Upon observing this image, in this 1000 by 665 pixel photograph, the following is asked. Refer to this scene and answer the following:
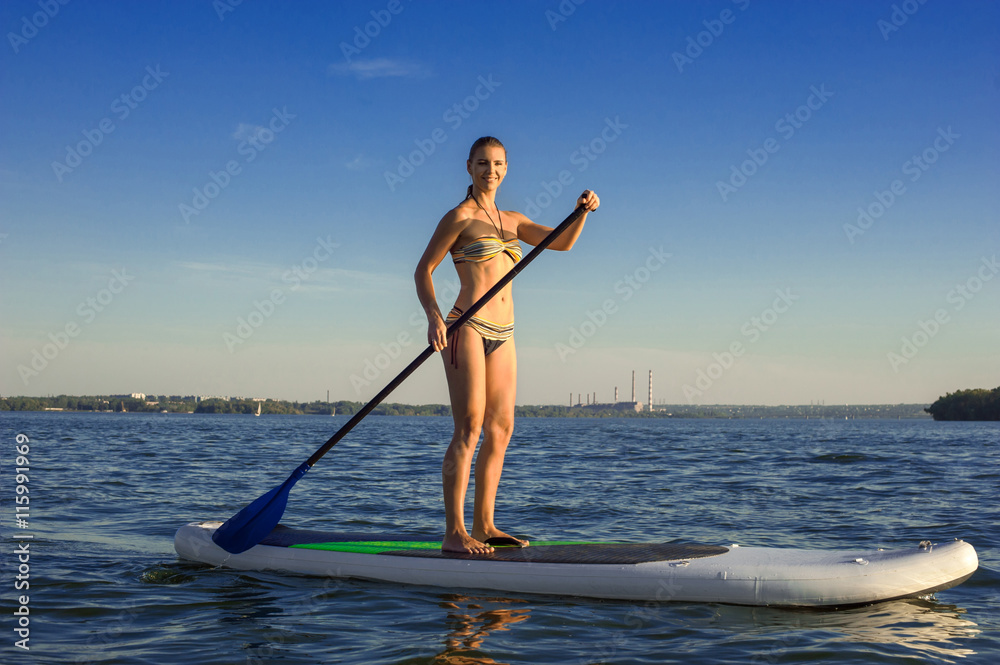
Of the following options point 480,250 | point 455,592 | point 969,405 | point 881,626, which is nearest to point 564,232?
point 480,250

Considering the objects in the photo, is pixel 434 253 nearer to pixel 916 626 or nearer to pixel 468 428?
pixel 468 428

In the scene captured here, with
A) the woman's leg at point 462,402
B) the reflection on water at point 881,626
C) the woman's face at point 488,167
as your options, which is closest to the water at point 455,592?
the reflection on water at point 881,626

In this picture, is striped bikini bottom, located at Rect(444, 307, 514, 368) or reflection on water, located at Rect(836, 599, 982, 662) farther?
striped bikini bottom, located at Rect(444, 307, 514, 368)

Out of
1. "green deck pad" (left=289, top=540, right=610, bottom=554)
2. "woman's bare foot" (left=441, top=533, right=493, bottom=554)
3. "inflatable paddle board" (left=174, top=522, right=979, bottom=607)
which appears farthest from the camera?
"green deck pad" (left=289, top=540, right=610, bottom=554)

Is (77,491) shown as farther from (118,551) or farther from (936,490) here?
(936,490)

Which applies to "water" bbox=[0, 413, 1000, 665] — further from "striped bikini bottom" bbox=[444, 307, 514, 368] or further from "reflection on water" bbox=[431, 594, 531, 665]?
"striped bikini bottom" bbox=[444, 307, 514, 368]

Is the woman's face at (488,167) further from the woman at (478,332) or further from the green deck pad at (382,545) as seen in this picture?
the green deck pad at (382,545)

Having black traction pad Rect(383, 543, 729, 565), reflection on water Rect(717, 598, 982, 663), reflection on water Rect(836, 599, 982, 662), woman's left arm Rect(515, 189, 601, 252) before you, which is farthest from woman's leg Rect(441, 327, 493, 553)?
reflection on water Rect(836, 599, 982, 662)

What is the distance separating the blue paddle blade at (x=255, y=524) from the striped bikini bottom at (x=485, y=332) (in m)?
1.60

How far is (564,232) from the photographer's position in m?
5.11

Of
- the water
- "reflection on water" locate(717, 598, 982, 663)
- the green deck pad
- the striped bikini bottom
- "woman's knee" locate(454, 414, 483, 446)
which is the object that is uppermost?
the striped bikini bottom

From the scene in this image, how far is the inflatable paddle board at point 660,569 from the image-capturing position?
174 inches

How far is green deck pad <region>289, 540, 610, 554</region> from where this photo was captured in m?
5.39

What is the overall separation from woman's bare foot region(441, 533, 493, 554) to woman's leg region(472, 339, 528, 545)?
0.74ft
